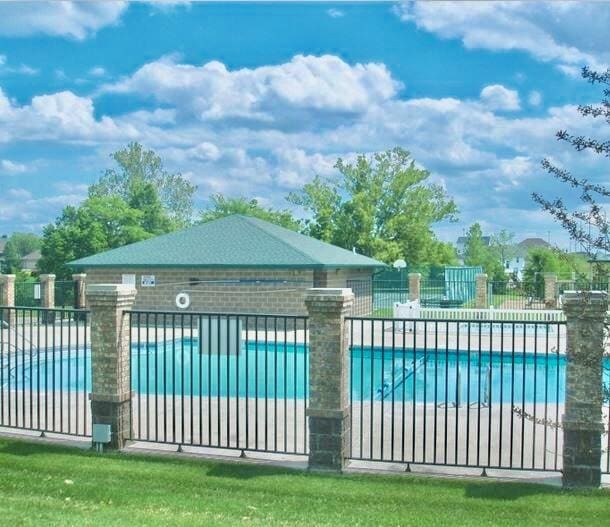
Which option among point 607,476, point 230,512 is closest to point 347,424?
point 230,512

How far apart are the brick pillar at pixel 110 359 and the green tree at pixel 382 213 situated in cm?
3734

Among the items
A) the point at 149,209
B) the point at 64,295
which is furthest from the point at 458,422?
the point at 149,209

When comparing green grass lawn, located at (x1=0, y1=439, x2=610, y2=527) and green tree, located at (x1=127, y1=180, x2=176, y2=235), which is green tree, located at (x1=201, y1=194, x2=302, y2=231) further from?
green grass lawn, located at (x1=0, y1=439, x2=610, y2=527)

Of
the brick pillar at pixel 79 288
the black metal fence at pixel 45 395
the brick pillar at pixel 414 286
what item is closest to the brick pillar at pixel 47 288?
the brick pillar at pixel 79 288

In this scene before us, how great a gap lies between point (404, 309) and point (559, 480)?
696 inches

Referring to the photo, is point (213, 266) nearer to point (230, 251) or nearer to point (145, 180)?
point (230, 251)

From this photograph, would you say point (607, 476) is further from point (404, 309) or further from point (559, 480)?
point (404, 309)

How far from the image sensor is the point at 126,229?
44.5 metres

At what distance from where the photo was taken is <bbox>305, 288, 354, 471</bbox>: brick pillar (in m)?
8.16

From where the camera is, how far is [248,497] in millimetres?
7145

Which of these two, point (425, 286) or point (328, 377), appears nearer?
point (328, 377)

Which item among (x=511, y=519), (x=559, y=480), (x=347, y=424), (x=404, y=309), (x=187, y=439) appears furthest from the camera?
(x=404, y=309)

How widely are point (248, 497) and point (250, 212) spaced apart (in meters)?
49.1

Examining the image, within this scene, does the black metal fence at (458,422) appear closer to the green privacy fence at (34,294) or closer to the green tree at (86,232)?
the green privacy fence at (34,294)
